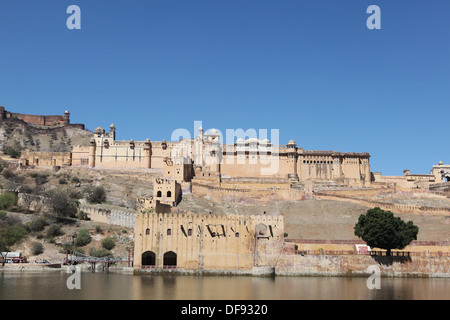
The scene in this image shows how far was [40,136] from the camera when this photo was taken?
11375 centimetres

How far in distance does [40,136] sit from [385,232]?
3594 inches

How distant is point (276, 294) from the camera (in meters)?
28.5

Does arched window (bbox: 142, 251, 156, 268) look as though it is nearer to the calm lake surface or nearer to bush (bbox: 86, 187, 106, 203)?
the calm lake surface

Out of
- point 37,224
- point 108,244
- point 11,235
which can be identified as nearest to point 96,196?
point 37,224

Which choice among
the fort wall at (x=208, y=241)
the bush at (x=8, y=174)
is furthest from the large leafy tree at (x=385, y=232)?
the bush at (x=8, y=174)

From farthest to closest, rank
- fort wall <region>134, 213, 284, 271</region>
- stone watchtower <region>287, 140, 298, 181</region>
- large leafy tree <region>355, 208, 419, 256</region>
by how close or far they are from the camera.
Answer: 1. stone watchtower <region>287, 140, 298, 181</region>
2. large leafy tree <region>355, 208, 419, 256</region>
3. fort wall <region>134, 213, 284, 271</region>

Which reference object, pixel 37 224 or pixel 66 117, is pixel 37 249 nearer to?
pixel 37 224

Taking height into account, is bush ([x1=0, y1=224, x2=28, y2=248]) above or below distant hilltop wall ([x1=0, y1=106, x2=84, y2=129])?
below

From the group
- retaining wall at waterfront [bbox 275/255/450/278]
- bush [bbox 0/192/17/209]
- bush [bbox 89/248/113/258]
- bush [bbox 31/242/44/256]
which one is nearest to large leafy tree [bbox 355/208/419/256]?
retaining wall at waterfront [bbox 275/255/450/278]

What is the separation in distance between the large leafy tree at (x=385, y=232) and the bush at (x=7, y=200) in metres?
38.8

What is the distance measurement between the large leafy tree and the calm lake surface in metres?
3.65

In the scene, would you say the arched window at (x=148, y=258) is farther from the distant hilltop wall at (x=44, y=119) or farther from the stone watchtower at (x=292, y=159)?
the distant hilltop wall at (x=44, y=119)

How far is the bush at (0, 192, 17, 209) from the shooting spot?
57.6 m
